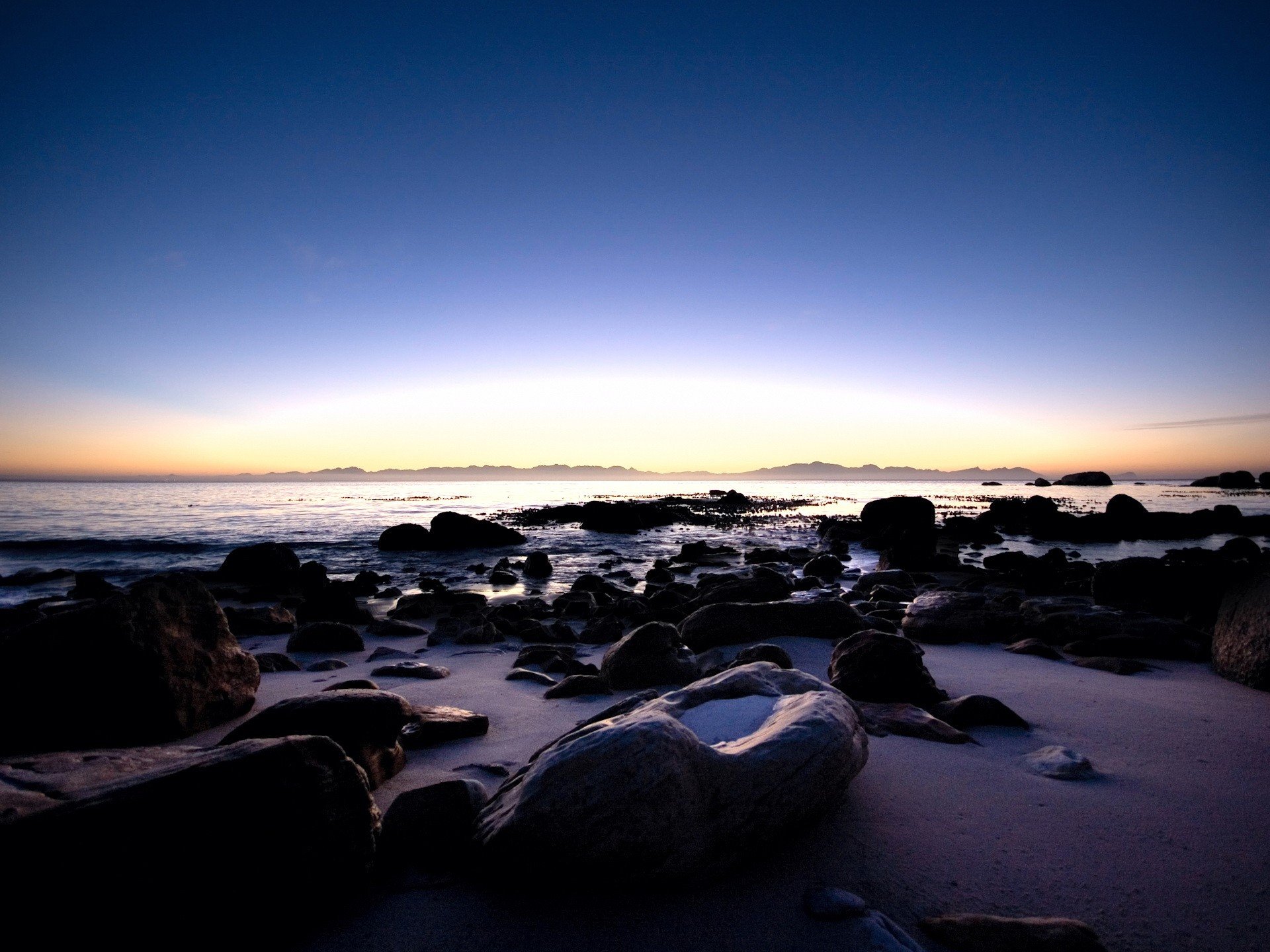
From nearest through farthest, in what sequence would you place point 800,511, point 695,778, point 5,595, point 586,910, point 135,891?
point 135,891 → point 586,910 → point 695,778 → point 5,595 → point 800,511

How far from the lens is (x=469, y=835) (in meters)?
2.32

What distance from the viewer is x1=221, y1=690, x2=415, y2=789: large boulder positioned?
296 centimetres

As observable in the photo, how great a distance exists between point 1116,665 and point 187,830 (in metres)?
6.48

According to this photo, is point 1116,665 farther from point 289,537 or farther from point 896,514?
point 289,537

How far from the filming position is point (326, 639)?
Answer: 22.1 feet

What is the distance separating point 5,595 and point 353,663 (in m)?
11.1

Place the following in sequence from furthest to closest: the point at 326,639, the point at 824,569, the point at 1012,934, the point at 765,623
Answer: the point at 824,569
the point at 326,639
the point at 765,623
the point at 1012,934

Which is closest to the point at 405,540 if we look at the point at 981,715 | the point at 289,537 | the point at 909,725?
the point at 289,537

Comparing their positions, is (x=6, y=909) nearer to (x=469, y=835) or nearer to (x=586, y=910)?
(x=469, y=835)

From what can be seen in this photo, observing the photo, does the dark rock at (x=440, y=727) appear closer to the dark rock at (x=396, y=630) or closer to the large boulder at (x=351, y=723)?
the large boulder at (x=351, y=723)

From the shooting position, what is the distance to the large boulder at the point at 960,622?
634 centimetres

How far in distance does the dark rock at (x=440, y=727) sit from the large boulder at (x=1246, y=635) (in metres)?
5.81

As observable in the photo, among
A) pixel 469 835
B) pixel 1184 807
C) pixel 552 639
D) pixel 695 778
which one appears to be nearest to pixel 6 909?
pixel 469 835

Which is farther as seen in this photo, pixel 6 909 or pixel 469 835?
pixel 469 835
